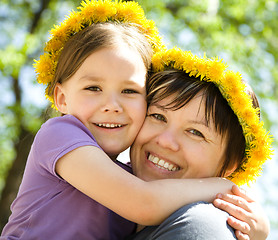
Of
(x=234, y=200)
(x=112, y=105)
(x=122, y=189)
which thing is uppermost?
(x=112, y=105)

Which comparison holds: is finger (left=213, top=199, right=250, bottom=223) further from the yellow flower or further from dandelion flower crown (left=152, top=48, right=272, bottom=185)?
the yellow flower

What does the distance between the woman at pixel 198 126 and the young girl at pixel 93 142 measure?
0.48 feet

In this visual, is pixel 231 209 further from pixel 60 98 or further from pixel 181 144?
pixel 60 98

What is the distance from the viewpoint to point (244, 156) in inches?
97.4

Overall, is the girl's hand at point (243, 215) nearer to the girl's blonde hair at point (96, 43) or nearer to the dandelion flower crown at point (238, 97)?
the dandelion flower crown at point (238, 97)

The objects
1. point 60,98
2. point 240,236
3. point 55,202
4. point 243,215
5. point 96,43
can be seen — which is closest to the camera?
point 240,236

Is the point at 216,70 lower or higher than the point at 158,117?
higher

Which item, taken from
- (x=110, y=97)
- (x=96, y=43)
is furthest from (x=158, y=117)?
(x=96, y=43)

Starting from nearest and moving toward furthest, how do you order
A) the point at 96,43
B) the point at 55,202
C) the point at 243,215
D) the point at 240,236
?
the point at 240,236, the point at 243,215, the point at 55,202, the point at 96,43

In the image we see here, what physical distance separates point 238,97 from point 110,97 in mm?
757

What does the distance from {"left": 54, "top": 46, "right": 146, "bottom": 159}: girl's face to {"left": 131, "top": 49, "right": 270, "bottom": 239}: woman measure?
0.33ft

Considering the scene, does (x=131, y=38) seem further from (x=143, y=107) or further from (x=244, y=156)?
(x=244, y=156)

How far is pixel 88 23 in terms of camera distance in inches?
105

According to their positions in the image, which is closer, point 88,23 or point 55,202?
point 55,202
